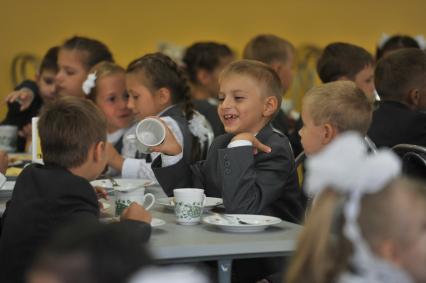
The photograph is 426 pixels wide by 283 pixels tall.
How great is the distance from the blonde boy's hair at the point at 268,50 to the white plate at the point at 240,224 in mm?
2802

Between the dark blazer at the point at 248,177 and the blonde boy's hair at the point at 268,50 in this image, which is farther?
the blonde boy's hair at the point at 268,50

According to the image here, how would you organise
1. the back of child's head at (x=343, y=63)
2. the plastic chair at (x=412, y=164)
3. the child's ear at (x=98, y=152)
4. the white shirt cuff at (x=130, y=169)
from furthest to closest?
1. the back of child's head at (x=343, y=63)
2. the white shirt cuff at (x=130, y=169)
3. the plastic chair at (x=412, y=164)
4. the child's ear at (x=98, y=152)

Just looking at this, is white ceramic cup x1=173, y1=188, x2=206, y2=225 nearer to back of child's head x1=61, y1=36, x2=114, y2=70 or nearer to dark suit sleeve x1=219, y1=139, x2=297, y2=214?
dark suit sleeve x1=219, y1=139, x2=297, y2=214

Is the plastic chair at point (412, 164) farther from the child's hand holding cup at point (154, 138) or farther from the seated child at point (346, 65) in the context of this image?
the seated child at point (346, 65)

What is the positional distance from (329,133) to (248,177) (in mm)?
317

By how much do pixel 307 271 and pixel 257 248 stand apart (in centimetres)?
65

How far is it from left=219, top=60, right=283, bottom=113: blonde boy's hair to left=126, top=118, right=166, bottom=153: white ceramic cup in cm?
34

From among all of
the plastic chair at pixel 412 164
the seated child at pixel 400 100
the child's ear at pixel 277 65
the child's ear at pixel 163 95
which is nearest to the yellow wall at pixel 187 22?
the child's ear at pixel 277 65

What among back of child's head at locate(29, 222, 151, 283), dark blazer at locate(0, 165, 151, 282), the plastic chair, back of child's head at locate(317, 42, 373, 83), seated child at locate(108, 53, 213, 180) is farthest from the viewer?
back of child's head at locate(317, 42, 373, 83)

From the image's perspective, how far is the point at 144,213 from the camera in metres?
2.42

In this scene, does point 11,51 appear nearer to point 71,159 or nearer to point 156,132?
point 156,132

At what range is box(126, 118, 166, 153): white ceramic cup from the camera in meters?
3.19

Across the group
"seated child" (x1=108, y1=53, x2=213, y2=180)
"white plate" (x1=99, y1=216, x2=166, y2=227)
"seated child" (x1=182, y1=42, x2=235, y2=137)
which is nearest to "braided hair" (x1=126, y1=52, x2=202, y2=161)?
"seated child" (x1=108, y1=53, x2=213, y2=180)

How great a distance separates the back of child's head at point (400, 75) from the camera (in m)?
3.94
